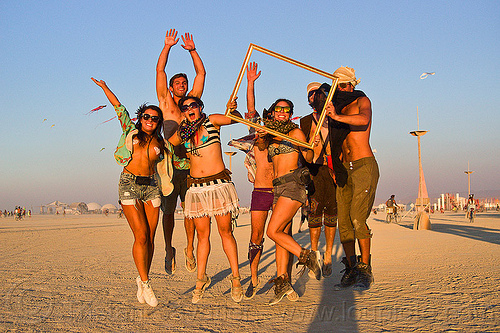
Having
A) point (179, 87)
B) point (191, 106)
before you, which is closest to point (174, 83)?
point (179, 87)

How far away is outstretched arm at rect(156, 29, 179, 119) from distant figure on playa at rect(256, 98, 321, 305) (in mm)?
1664

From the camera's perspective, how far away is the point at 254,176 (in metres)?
5.93

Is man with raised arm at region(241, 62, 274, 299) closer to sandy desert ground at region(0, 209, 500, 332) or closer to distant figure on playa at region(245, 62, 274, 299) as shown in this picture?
distant figure on playa at region(245, 62, 274, 299)

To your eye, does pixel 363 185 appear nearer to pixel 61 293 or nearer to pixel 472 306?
pixel 472 306

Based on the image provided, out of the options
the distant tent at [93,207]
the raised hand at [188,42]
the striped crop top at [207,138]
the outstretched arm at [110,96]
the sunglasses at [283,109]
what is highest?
the raised hand at [188,42]

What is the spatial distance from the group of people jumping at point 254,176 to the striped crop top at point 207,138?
0.04 ft

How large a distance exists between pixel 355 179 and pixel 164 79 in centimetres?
311

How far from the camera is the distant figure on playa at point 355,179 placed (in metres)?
5.34

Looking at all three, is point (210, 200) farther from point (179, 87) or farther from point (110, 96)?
point (179, 87)

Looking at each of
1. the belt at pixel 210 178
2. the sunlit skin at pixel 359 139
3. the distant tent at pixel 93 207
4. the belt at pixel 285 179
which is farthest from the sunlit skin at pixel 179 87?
the distant tent at pixel 93 207

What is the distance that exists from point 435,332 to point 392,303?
42.1 inches

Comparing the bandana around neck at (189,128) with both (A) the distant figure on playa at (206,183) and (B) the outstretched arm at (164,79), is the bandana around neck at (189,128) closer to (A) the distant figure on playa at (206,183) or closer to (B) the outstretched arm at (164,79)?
(A) the distant figure on playa at (206,183)

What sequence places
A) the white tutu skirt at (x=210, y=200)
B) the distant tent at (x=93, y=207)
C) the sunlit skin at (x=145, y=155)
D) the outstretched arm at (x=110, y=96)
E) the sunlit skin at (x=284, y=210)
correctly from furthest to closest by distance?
the distant tent at (x=93, y=207)
the outstretched arm at (x=110, y=96)
the white tutu skirt at (x=210, y=200)
the sunlit skin at (x=145, y=155)
the sunlit skin at (x=284, y=210)

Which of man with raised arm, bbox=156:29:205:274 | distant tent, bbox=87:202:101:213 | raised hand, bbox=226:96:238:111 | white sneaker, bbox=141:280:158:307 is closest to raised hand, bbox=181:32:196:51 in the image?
man with raised arm, bbox=156:29:205:274
